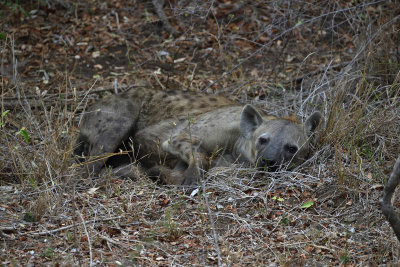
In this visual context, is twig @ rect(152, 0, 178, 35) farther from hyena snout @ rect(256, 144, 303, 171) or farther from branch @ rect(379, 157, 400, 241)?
branch @ rect(379, 157, 400, 241)

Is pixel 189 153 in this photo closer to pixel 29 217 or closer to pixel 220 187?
pixel 220 187

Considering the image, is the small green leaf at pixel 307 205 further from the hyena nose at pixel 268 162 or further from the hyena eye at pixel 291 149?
the hyena eye at pixel 291 149

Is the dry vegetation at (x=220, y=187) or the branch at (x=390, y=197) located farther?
the dry vegetation at (x=220, y=187)

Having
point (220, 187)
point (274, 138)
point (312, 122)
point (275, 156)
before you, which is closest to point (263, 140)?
point (274, 138)

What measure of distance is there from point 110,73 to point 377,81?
9.70 feet

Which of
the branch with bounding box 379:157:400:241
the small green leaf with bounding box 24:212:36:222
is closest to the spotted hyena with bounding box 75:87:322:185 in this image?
the small green leaf with bounding box 24:212:36:222

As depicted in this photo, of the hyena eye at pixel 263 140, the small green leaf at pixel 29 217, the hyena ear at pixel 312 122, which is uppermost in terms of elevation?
the hyena ear at pixel 312 122

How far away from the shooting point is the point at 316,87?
548 cm

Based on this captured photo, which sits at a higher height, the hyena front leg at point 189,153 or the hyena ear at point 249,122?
the hyena ear at point 249,122

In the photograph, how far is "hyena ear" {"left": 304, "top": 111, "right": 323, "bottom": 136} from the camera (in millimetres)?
4730

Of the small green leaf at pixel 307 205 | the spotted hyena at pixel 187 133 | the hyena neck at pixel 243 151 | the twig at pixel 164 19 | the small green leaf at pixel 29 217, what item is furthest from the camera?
the twig at pixel 164 19

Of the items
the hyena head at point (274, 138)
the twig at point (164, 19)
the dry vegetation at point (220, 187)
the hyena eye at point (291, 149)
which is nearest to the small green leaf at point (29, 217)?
the dry vegetation at point (220, 187)

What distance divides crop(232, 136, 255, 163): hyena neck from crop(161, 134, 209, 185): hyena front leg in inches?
10.7

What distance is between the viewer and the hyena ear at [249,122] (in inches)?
190
